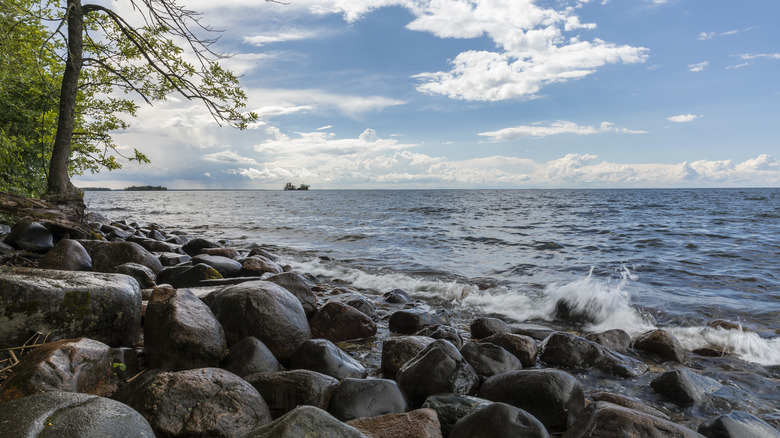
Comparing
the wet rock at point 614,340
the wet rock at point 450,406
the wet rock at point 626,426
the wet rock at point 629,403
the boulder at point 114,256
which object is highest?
the boulder at point 114,256

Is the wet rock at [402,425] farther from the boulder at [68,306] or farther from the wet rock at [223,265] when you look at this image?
the wet rock at [223,265]

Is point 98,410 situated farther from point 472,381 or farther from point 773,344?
point 773,344

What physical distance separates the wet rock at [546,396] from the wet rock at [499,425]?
657 mm

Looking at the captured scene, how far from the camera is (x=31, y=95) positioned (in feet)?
39.0

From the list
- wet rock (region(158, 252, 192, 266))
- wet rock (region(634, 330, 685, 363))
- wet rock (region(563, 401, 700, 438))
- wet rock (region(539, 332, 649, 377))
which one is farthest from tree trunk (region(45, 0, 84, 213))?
wet rock (region(634, 330, 685, 363))

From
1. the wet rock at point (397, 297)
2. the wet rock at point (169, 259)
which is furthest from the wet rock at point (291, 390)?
the wet rock at point (169, 259)

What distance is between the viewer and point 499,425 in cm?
282

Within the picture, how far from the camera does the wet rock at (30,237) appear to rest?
803 cm

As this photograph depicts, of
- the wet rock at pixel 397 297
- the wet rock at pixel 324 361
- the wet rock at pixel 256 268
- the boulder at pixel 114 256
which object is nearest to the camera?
the wet rock at pixel 324 361

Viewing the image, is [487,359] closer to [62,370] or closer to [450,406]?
[450,406]

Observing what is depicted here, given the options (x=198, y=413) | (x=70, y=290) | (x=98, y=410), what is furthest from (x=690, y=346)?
(x=70, y=290)

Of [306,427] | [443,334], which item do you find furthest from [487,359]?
[306,427]

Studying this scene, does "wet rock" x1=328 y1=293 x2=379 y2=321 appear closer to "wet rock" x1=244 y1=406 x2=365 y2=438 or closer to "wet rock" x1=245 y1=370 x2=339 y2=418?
"wet rock" x1=245 y1=370 x2=339 y2=418

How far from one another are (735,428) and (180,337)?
4542 mm
